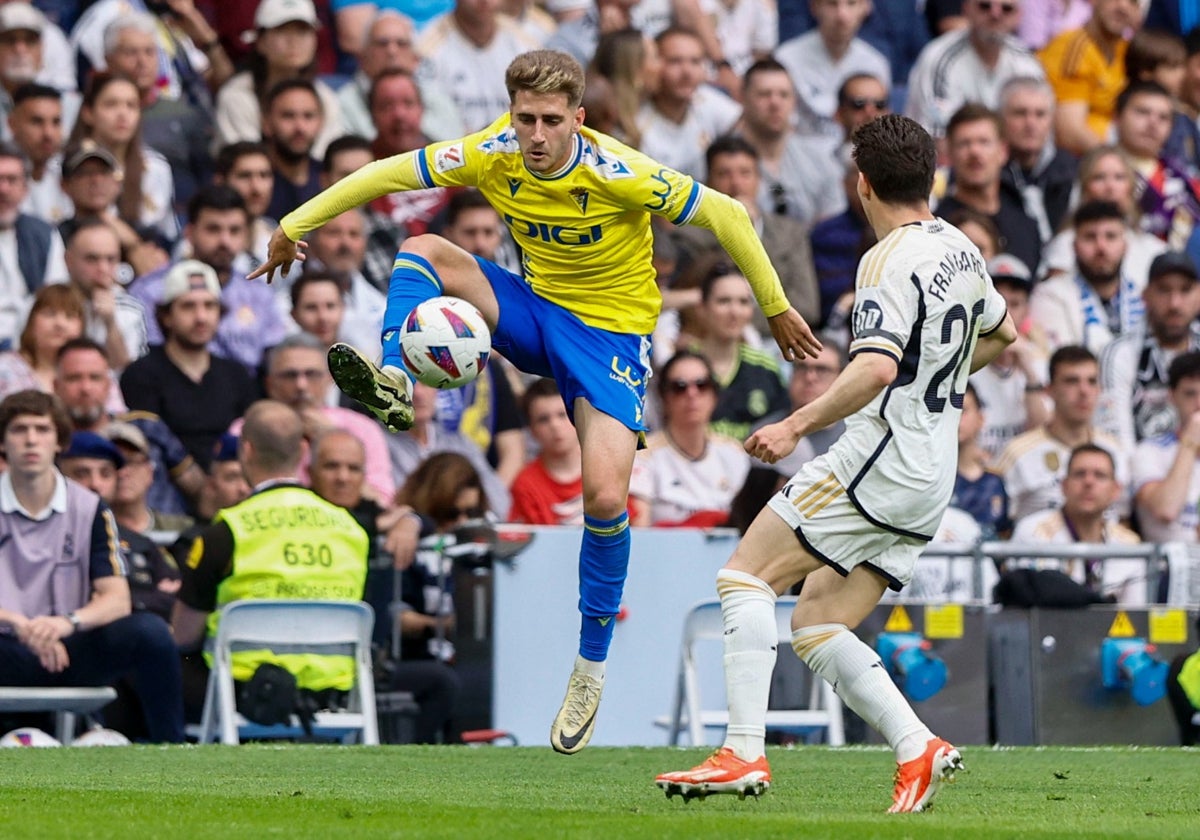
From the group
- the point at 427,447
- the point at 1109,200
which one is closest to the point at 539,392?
the point at 427,447

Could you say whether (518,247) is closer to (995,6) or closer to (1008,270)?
(1008,270)

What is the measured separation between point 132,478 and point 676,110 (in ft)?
18.5

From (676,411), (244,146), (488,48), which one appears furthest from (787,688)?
(488,48)

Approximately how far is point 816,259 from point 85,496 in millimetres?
6241

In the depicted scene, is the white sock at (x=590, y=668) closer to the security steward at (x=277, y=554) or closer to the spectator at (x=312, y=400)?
the security steward at (x=277, y=554)

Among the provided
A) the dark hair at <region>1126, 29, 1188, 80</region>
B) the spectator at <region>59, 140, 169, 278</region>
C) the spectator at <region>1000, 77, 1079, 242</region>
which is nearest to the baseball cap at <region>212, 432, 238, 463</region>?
the spectator at <region>59, 140, 169, 278</region>

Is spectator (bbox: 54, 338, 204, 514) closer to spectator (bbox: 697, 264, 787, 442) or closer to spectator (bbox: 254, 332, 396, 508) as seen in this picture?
spectator (bbox: 254, 332, 396, 508)

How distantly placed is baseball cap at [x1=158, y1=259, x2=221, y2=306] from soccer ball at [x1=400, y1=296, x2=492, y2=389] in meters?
4.66

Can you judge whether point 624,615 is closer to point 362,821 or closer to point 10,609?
point 10,609

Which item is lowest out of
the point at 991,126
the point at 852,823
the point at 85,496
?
the point at 852,823

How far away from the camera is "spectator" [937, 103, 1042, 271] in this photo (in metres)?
15.7

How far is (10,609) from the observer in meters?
10.9

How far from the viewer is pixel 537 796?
7.74 m

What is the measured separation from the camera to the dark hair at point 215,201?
13648mm
